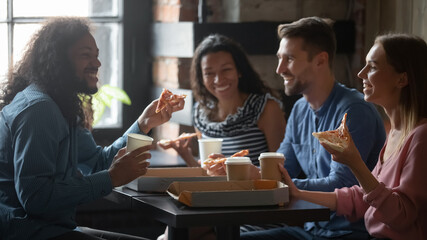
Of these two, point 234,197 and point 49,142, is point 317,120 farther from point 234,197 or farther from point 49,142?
point 49,142

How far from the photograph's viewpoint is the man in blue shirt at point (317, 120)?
2748 mm

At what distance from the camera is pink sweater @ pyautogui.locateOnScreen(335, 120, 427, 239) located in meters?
2.25

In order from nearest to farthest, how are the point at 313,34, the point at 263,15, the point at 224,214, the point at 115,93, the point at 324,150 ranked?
1. the point at 224,214
2. the point at 324,150
3. the point at 313,34
4. the point at 263,15
5. the point at 115,93

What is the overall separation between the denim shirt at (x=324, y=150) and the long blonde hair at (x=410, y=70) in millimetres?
354

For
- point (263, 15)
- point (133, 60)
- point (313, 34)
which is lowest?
point (133, 60)

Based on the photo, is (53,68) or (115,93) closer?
(53,68)

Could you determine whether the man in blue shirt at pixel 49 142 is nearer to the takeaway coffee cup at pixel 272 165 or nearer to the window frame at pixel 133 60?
the takeaway coffee cup at pixel 272 165

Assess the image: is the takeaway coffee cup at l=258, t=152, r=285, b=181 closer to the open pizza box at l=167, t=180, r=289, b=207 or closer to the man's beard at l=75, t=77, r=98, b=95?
the open pizza box at l=167, t=180, r=289, b=207

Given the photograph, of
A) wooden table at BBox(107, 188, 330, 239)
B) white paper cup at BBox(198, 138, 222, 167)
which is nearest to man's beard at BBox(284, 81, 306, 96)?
white paper cup at BBox(198, 138, 222, 167)

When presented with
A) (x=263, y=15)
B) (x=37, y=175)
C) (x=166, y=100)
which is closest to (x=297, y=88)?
(x=166, y=100)

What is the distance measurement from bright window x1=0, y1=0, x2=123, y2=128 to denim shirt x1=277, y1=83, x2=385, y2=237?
151cm

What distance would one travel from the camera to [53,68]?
2500 mm

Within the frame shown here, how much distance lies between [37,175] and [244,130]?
144 centimetres

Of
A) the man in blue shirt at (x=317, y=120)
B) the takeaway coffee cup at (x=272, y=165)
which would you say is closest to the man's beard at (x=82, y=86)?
the takeaway coffee cup at (x=272, y=165)
